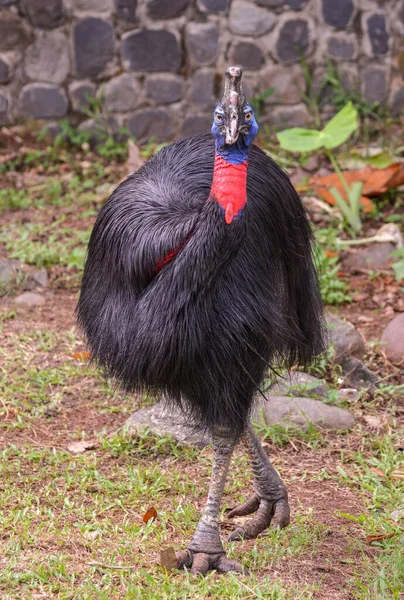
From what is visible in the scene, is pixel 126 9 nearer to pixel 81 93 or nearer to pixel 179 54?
pixel 179 54

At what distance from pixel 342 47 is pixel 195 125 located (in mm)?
1176

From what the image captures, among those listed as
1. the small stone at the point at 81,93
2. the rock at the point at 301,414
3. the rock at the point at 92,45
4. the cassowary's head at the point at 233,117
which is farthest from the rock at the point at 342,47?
the cassowary's head at the point at 233,117

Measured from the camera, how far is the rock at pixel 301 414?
3.92 meters

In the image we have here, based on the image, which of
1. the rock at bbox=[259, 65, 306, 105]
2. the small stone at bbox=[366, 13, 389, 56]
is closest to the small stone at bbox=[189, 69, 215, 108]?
the rock at bbox=[259, 65, 306, 105]

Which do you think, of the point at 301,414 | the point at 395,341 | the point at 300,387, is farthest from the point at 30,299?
the point at 395,341

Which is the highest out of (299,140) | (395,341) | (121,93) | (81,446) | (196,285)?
(196,285)

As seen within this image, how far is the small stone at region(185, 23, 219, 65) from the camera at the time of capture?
650 cm

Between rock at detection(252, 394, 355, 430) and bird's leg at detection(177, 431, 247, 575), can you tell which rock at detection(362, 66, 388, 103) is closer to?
rock at detection(252, 394, 355, 430)

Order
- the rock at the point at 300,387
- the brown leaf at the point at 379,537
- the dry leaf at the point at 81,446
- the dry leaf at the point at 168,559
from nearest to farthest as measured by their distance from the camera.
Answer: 1. the dry leaf at the point at 168,559
2. the brown leaf at the point at 379,537
3. the dry leaf at the point at 81,446
4. the rock at the point at 300,387

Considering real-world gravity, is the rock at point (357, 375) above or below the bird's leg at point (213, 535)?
below

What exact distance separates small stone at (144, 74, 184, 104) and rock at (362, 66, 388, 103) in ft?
4.32

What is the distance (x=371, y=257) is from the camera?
5.45 metres

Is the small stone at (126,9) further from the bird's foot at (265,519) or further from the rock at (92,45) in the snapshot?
the bird's foot at (265,519)

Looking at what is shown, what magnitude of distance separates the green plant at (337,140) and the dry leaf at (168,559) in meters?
3.12
